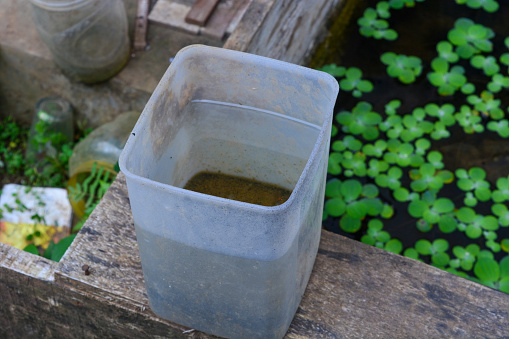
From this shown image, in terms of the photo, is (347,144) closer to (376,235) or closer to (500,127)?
(376,235)

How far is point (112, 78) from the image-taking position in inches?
105

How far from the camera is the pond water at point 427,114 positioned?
2.15 meters

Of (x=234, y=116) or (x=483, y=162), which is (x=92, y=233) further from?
(x=483, y=162)

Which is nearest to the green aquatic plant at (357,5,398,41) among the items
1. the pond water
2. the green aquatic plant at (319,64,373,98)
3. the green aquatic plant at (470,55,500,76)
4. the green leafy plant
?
the pond water

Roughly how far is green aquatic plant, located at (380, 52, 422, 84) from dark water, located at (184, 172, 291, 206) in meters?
1.46

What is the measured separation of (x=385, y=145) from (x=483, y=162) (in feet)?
1.32

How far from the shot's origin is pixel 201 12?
2705 millimetres

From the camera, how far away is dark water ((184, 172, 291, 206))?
130 cm

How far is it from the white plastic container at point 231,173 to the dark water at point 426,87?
986 mm

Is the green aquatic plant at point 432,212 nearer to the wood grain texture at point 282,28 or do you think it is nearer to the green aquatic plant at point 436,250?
the green aquatic plant at point 436,250

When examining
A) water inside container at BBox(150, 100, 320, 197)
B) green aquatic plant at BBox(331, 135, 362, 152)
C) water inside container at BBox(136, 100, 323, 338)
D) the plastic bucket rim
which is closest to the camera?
the plastic bucket rim

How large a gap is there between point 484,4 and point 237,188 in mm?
2114

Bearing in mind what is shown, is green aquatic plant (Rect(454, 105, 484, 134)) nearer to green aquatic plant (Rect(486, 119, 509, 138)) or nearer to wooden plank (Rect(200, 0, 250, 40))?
green aquatic plant (Rect(486, 119, 509, 138))

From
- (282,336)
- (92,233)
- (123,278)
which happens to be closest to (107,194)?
(92,233)
